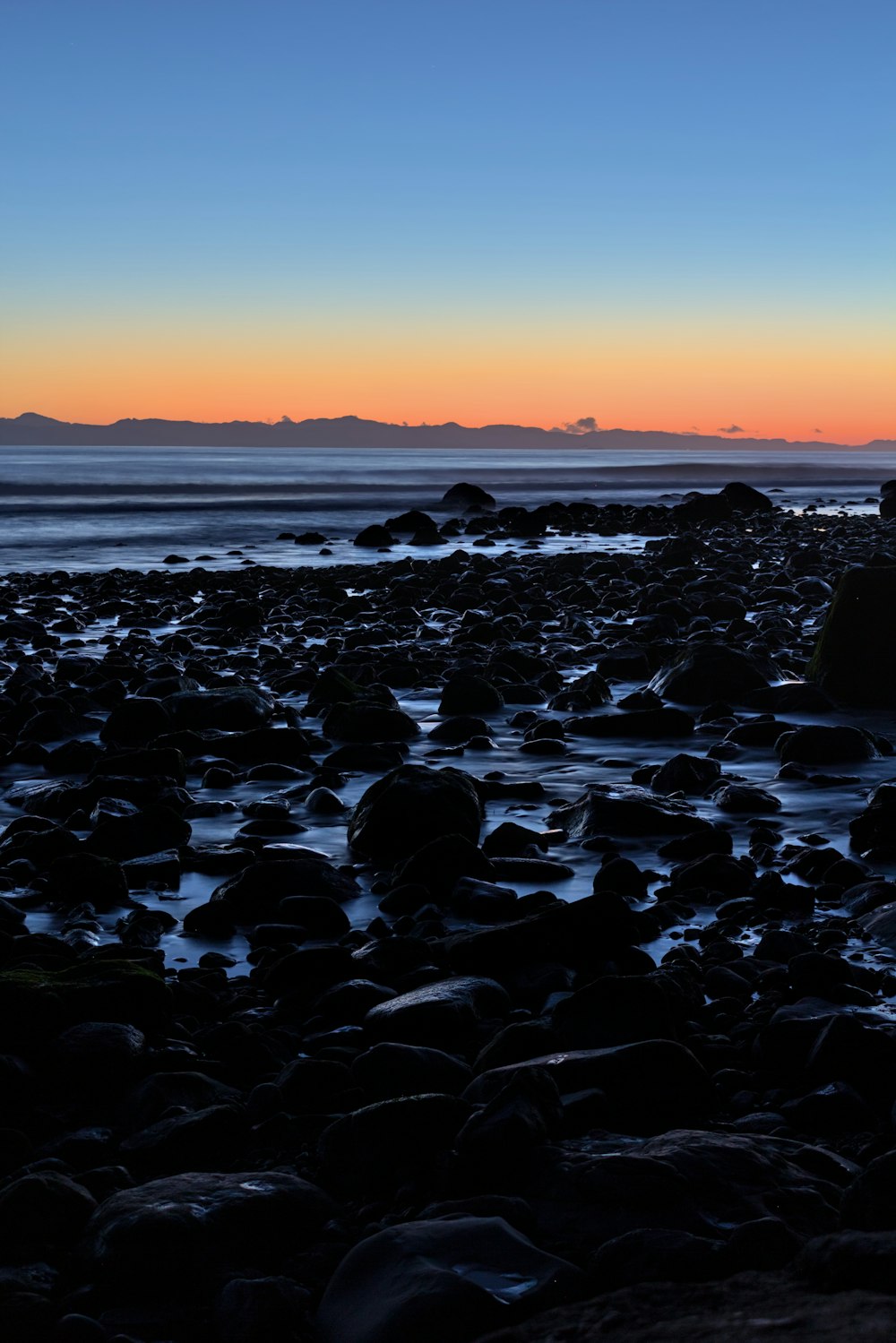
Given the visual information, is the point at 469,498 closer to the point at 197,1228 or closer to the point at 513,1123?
the point at 513,1123

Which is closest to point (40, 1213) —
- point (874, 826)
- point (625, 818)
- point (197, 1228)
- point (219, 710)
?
point (197, 1228)

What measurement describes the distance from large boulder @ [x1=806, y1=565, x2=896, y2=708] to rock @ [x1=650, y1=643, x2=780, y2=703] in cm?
51

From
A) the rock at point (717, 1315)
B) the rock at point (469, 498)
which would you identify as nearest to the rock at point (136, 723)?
the rock at point (717, 1315)

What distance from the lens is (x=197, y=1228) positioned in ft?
8.57

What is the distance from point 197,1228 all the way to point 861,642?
7.42 metres

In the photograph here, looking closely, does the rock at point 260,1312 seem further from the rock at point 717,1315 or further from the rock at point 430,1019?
the rock at point 430,1019

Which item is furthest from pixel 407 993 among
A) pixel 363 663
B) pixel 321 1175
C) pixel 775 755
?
pixel 363 663

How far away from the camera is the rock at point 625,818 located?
583 centimetres

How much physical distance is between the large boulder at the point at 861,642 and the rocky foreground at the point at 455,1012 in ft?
0.12

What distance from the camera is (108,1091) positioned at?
11.3 feet

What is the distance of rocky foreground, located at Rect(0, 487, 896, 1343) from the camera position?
8.01 feet

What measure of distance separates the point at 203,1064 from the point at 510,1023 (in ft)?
3.03

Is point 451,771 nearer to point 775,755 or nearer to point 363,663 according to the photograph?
point 775,755

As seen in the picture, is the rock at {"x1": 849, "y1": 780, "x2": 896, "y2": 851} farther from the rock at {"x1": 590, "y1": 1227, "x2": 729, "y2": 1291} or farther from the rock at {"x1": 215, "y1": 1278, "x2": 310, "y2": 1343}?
the rock at {"x1": 215, "y1": 1278, "x2": 310, "y2": 1343}
